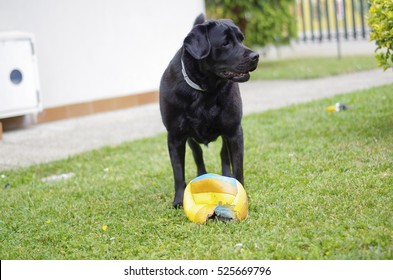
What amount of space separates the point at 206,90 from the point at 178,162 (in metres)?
0.54

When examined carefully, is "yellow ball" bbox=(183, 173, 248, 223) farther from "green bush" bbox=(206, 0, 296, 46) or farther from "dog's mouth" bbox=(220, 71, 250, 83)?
"green bush" bbox=(206, 0, 296, 46)

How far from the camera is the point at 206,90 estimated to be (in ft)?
13.6

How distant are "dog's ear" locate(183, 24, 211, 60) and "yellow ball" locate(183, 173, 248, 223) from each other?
2.47 ft

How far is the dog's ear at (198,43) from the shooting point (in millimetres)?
4000

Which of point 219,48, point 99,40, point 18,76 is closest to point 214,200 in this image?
point 219,48

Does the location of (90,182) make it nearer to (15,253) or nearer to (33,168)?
(33,168)

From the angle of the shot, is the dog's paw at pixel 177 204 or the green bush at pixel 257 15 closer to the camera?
the dog's paw at pixel 177 204

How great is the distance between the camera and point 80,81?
8.80 metres

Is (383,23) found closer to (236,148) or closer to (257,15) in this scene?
(236,148)

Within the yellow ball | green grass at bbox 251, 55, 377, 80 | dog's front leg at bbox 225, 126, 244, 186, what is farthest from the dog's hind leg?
green grass at bbox 251, 55, 377, 80

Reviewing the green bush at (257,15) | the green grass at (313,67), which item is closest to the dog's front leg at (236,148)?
the green grass at (313,67)

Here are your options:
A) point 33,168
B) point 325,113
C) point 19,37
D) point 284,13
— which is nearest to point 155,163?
point 33,168

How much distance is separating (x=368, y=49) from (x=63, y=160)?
31.5 feet

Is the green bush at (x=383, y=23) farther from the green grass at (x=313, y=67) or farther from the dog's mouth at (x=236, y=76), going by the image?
the green grass at (x=313, y=67)
